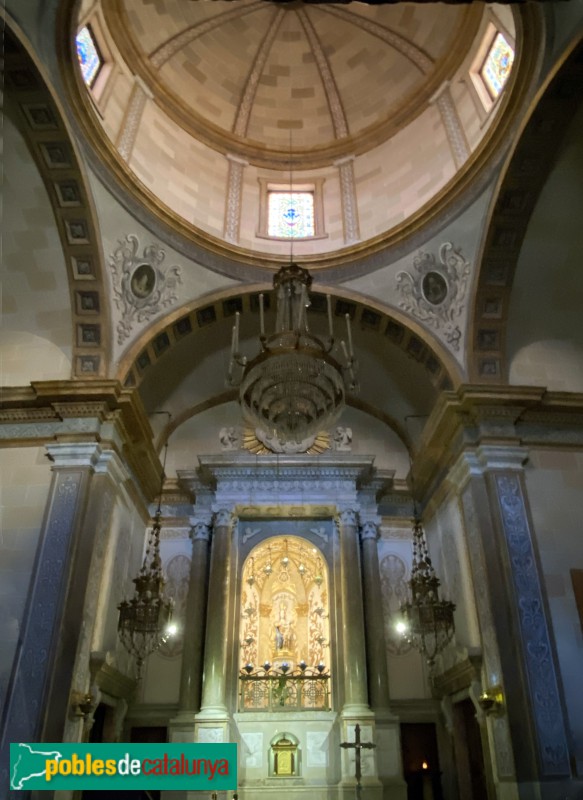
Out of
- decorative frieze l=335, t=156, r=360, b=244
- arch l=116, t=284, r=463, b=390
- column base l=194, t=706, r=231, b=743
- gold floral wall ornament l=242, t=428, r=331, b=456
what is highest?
decorative frieze l=335, t=156, r=360, b=244

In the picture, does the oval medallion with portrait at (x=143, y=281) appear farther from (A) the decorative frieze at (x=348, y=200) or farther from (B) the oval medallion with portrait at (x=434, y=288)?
(B) the oval medallion with portrait at (x=434, y=288)

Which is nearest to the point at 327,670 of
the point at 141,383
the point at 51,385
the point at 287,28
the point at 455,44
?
the point at 141,383

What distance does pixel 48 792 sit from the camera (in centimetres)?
800

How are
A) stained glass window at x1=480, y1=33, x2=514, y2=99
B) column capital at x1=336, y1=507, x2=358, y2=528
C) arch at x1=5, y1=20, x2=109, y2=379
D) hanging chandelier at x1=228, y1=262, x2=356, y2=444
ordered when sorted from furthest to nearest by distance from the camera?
column capital at x1=336, y1=507, x2=358, y2=528, stained glass window at x1=480, y1=33, x2=514, y2=99, arch at x1=5, y1=20, x2=109, y2=379, hanging chandelier at x1=228, y1=262, x2=356, y2=444

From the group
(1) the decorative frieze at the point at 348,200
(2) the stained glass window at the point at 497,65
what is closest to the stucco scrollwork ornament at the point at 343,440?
(1) the decorative frieze at the point at 348,200

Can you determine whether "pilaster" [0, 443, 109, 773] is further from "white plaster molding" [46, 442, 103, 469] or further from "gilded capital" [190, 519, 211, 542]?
"gilded capital" [190, 519, 211, 542]

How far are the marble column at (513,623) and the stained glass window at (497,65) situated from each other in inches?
250

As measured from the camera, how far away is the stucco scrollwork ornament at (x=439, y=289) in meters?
11.3

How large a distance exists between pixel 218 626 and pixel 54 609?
12.6 ft

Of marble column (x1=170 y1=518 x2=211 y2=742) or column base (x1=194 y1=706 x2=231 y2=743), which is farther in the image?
marble column (x1=170 y1=518 x2=211 y2=742)

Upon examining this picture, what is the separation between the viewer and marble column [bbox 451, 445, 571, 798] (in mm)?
8250

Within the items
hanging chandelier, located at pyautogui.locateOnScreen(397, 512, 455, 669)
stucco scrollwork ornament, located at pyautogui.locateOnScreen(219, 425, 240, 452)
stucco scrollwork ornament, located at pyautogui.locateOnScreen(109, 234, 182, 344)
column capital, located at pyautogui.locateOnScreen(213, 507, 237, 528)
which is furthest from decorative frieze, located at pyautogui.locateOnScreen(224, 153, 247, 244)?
hanging chandelier, located at pyautogui.locateOnScreen(397, 512, 455, 669)

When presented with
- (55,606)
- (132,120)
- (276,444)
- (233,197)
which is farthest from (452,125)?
(55,606)

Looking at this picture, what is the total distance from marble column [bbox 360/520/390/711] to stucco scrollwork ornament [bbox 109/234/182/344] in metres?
6.22
